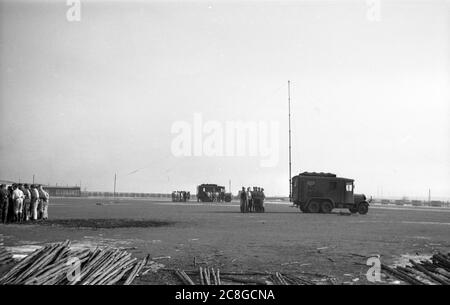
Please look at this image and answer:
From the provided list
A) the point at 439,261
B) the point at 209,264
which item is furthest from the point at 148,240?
the point at 439,261

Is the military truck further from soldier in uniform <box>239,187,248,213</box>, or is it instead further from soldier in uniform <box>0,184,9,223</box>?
soldier in uniform <box>0,184,9,223</box>

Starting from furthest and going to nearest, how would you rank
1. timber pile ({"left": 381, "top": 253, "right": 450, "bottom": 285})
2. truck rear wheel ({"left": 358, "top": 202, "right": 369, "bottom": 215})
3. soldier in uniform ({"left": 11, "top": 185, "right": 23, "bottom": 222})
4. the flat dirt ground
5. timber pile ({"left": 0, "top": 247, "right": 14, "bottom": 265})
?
truck rear wheel ({"left": 358, "top": 202, "right": 369, "bottom": 215})
soldier in uniform ({"left": 11, "top": 185, "right": 23, "bottom": 222})
timber pile ({"left": 0, "top": 247, "right": 14, "bottom": 265})
the flat dirt ground
timber pile ({"left": 381, "top": 253, "right": 450, "bottom": 285})

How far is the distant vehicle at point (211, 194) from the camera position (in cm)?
5959

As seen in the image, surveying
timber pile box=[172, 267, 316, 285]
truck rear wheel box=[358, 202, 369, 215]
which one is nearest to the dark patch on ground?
timber pile box=[172, 267, 316, 285]

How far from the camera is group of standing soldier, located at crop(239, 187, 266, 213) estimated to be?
92.7ft

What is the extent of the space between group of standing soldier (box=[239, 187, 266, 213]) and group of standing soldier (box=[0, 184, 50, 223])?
13894 mm

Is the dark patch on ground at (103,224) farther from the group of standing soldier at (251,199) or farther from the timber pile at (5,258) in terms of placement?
the group of standing soldier at (251,199)

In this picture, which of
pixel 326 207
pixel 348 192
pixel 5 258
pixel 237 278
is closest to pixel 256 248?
pixel 237 278

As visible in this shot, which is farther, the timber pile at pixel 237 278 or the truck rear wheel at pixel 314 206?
the truck rear wheel at pixel 314 206

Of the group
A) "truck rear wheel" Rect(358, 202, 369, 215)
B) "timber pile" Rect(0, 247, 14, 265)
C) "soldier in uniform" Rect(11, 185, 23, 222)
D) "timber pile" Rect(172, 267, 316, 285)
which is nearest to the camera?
"timber pile" Rect(172, 267, 316, 285)

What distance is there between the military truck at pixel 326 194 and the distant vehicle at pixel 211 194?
32.2 metres

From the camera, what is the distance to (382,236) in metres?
13.7

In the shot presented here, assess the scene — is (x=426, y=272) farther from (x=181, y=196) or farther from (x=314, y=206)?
(x=181, y=196)

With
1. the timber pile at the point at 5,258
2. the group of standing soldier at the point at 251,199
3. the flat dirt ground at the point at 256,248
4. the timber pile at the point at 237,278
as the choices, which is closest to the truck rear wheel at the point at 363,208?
the group of standing soldier at the point at 251,199
